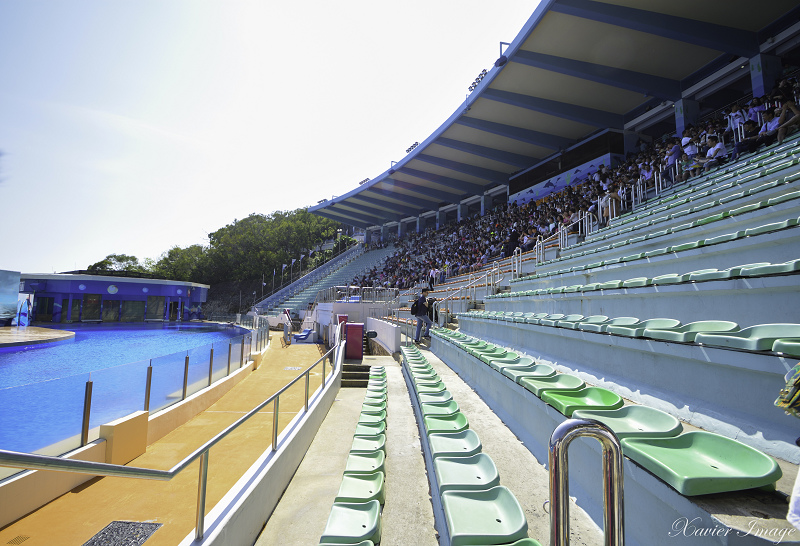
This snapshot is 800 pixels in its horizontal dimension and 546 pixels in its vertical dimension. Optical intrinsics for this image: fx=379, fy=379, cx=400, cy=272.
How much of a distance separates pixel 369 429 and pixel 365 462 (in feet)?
2.65

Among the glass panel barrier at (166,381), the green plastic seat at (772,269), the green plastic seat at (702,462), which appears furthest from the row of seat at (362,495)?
the glass panel barrier at (166,381)

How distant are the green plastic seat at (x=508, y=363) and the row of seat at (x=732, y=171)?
5.71 m

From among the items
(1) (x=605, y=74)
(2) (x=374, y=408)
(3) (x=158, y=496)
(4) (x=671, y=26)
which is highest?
(1) (x=605, y=74)

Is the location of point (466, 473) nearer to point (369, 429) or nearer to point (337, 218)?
point (369, 429)

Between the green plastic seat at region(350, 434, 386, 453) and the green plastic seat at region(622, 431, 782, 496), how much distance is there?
8.01ft

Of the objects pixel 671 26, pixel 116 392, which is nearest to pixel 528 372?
pixel 116 392

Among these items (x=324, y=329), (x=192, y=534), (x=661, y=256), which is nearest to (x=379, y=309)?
(x=324, y=329)

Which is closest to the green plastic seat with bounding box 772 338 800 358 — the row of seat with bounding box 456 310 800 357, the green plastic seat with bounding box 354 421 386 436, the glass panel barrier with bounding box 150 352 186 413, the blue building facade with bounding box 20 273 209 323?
the row of seat with bounding box 456 310 800 357

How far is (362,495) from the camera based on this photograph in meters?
2.89

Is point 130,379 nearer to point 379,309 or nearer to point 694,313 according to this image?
point 694,313

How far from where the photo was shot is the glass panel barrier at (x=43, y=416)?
4716 millimetres

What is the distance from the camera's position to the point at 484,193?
29625mm

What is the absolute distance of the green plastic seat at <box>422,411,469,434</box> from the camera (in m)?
3.48

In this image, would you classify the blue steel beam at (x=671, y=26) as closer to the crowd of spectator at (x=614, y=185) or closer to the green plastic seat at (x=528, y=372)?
the crowd of spectator at (x=614, y=185)
